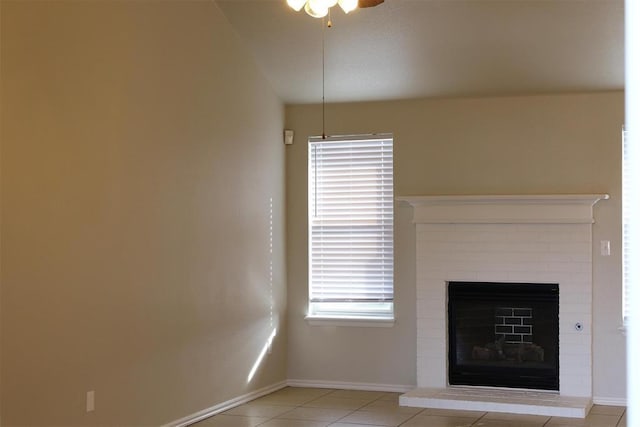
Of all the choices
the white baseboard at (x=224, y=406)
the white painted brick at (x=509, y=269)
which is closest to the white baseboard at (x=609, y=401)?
the white painted brick at (x=509, y=269)

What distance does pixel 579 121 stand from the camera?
662 centimetres

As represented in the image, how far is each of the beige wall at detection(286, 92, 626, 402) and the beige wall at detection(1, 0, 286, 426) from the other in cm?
52

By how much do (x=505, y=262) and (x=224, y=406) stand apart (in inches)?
105

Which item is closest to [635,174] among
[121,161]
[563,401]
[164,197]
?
[121,161]

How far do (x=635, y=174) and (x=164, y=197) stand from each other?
4938 mm

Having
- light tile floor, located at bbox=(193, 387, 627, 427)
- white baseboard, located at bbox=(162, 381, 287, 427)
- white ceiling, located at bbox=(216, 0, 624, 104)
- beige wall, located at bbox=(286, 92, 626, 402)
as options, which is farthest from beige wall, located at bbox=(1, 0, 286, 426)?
beige wall, located at bbox=(286, 92, 626, 402)

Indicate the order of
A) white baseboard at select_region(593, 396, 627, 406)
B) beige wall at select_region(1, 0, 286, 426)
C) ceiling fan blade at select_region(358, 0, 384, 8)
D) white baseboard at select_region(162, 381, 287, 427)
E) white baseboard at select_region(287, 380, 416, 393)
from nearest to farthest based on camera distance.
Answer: ceiling fan blade at select_region(358, 0, 384, 8) → beige wall at select_region(1, 0, 286, 426) → white baseboard at select_region(162, 381, 287, 427) → white baseboard at select_region(593, 396, 627, 406) → white baseboard at select_region(287, 380, 416, 393)

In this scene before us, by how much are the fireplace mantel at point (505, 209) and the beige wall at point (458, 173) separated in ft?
0.52

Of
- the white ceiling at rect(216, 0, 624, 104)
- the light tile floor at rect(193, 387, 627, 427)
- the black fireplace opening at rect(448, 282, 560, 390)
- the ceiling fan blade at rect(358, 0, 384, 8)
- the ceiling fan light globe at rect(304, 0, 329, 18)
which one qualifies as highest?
the white ceiling at rect(216, 0, 624, 104)

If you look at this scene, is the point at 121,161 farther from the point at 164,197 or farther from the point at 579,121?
the point at 579,121

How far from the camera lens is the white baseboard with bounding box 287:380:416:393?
711 centimetres

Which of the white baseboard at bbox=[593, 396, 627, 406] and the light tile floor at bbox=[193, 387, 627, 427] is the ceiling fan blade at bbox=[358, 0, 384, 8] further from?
the white baseboard at bbox=[593, 396, 627, 406]

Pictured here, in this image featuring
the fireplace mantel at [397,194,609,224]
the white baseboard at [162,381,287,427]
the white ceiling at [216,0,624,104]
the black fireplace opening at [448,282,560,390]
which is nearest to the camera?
the white baseboard at [162,381,287,427]

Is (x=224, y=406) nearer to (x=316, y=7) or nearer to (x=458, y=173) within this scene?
(x=458, y=173)
